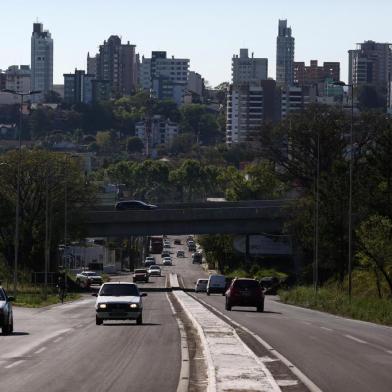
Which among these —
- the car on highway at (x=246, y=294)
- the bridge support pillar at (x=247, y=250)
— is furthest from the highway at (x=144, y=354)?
the bridge support pillar at (x=247, y=250)

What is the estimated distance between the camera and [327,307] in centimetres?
6316

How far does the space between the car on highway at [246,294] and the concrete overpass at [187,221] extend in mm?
46263

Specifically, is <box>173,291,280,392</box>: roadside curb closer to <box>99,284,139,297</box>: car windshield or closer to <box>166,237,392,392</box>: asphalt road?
<box>166,237,392,392</box>: asphalt road

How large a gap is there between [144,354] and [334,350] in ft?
15.4

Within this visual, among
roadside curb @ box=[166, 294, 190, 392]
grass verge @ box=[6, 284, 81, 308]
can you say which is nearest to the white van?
grass verge @ box=[6, 284, 81, 308]

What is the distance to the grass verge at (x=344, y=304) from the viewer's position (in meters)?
50.3

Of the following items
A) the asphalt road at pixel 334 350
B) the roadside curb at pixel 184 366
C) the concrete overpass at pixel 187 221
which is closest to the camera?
the roadside curb at pixel 184 366

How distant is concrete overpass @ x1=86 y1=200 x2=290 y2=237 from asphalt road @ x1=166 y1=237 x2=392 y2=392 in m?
56.3

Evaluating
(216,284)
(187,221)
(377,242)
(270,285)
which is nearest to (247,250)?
(187,221)

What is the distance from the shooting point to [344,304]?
5972cm

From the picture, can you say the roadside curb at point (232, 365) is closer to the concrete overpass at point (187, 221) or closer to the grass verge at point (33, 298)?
the grass verge at point (33, 298)

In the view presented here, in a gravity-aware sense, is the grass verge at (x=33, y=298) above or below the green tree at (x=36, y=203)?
below

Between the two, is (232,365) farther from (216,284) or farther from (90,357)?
(216,284)

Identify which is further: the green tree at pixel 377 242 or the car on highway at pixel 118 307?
the green tree at pixel 377 242
